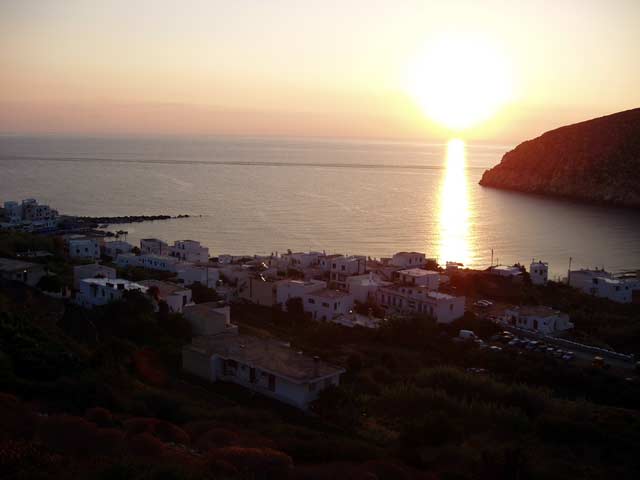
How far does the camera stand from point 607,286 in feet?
66.9

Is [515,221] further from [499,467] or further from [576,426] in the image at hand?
[499,467]

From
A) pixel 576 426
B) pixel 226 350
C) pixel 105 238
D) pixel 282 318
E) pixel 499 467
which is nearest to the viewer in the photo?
pixel 499 467

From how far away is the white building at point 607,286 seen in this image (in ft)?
66.2

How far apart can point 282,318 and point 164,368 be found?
5451mm

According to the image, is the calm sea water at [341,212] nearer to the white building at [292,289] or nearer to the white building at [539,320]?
the white building at [539,320]

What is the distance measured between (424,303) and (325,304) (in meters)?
2.39

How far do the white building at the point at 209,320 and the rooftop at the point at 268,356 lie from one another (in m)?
1.01

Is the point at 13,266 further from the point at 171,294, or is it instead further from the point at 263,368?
the point at 263,368

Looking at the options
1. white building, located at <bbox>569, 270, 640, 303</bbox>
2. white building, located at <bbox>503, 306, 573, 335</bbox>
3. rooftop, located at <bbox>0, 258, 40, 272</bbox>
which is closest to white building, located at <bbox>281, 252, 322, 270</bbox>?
white building, located at <bbox>503, 306, 573, 335</bbox>

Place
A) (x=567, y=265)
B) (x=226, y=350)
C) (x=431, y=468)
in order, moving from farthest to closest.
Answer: (x=567, y=265)
(x=226, y=350)
(x=431, y=468)

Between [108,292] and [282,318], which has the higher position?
[108,292]

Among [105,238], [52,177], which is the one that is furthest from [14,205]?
[52,177]

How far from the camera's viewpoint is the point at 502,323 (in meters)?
15.6

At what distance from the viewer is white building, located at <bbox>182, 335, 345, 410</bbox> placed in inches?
358
